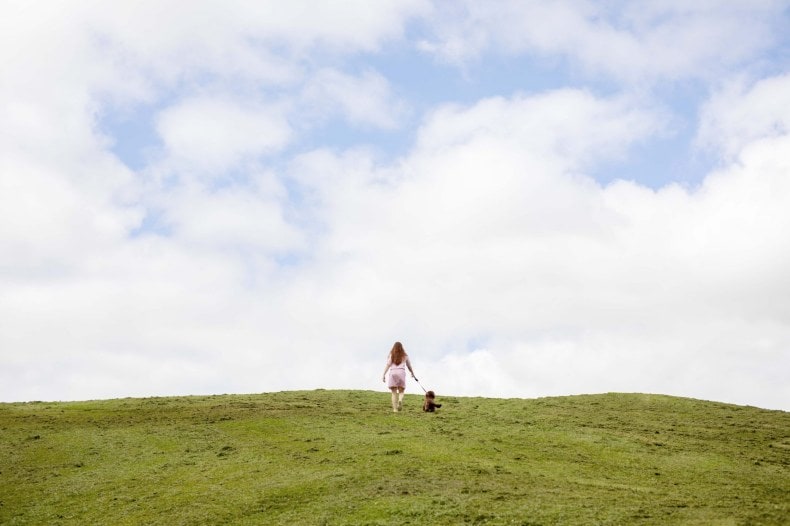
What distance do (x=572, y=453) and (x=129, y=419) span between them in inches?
759

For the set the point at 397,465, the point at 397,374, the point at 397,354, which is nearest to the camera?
the point at 397,465

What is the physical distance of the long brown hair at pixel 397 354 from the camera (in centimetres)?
3025

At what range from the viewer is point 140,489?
1997 centimetres

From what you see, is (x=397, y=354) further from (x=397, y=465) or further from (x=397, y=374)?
(x=397, y=465)

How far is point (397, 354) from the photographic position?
99.5 feet

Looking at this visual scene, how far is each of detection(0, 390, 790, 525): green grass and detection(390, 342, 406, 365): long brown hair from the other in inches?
90.1

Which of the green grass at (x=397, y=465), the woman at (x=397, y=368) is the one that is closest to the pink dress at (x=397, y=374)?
the woman at (x=397, y=368)

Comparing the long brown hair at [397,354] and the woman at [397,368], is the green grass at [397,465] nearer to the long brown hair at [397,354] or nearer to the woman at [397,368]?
the woman at [397,368]

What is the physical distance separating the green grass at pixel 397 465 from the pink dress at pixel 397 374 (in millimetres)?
1442

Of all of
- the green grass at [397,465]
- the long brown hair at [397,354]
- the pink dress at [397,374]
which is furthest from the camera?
the long brown hair at [397,354]

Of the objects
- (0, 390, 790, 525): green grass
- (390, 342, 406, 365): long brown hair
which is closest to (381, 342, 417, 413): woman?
(390, 342, 406, 365): long brown hair

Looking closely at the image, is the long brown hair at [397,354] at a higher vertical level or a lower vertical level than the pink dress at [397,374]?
higher

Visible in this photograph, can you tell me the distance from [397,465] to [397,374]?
1044 centimetres

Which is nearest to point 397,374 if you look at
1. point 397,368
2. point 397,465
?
point 397,368
